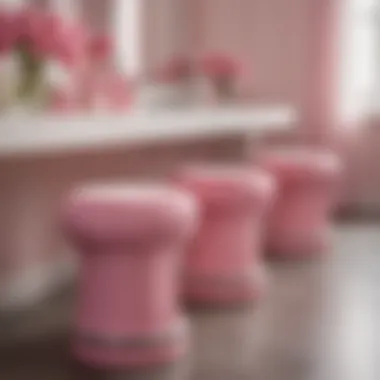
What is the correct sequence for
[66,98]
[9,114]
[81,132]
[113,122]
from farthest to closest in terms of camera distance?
[66,98] < [113,122] < [81,132] < [9,114]

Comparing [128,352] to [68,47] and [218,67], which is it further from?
[218,67]

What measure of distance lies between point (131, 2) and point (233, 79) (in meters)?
0.84

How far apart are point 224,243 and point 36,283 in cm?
63

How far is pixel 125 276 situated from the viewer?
2.50 m

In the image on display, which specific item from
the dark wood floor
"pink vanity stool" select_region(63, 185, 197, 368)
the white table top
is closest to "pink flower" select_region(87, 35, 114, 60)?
the white table top

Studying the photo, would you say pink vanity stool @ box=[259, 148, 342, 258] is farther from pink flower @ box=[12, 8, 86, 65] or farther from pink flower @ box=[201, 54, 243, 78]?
pink flower @ box=[12, 8, 86, 65]

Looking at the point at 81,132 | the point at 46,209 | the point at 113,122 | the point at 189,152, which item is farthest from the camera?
the point at 189,152

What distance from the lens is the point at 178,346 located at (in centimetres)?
256

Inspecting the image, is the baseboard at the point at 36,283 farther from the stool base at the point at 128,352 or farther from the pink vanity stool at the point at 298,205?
the pink vanity stool at the point at 298,205

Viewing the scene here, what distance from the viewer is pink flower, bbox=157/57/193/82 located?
4.63 meters

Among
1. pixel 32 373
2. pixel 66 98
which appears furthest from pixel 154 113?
pixel 32 373

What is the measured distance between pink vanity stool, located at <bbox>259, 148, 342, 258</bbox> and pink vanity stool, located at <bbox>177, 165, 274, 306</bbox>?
2.77 feet

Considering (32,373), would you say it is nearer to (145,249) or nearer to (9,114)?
(145,249)

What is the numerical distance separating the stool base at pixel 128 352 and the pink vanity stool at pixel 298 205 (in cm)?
173
